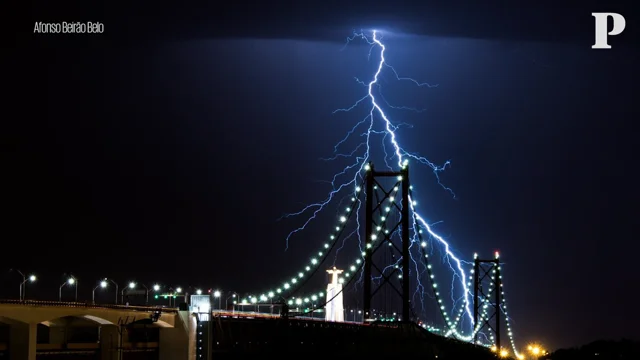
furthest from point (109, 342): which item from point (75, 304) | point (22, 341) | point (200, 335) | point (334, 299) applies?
point (334, 299)

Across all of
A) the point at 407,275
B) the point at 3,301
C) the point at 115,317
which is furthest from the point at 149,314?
the point at 407,275

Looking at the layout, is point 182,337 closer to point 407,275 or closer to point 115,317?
point 115,317

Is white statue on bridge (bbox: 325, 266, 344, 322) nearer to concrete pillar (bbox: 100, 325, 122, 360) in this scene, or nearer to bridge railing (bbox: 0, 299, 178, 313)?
bridge railing (bbox: 0, 299, 178, 313)

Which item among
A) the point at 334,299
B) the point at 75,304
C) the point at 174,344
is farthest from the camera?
the point at 334,299

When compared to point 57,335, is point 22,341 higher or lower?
higher

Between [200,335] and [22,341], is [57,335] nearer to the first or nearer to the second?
[200,335]

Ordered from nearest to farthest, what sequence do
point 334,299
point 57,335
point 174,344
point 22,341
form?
point 22,341 → point 174,344 → point 57,335 → point 334,299

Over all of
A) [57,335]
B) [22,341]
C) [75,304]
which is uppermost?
[75,304]
